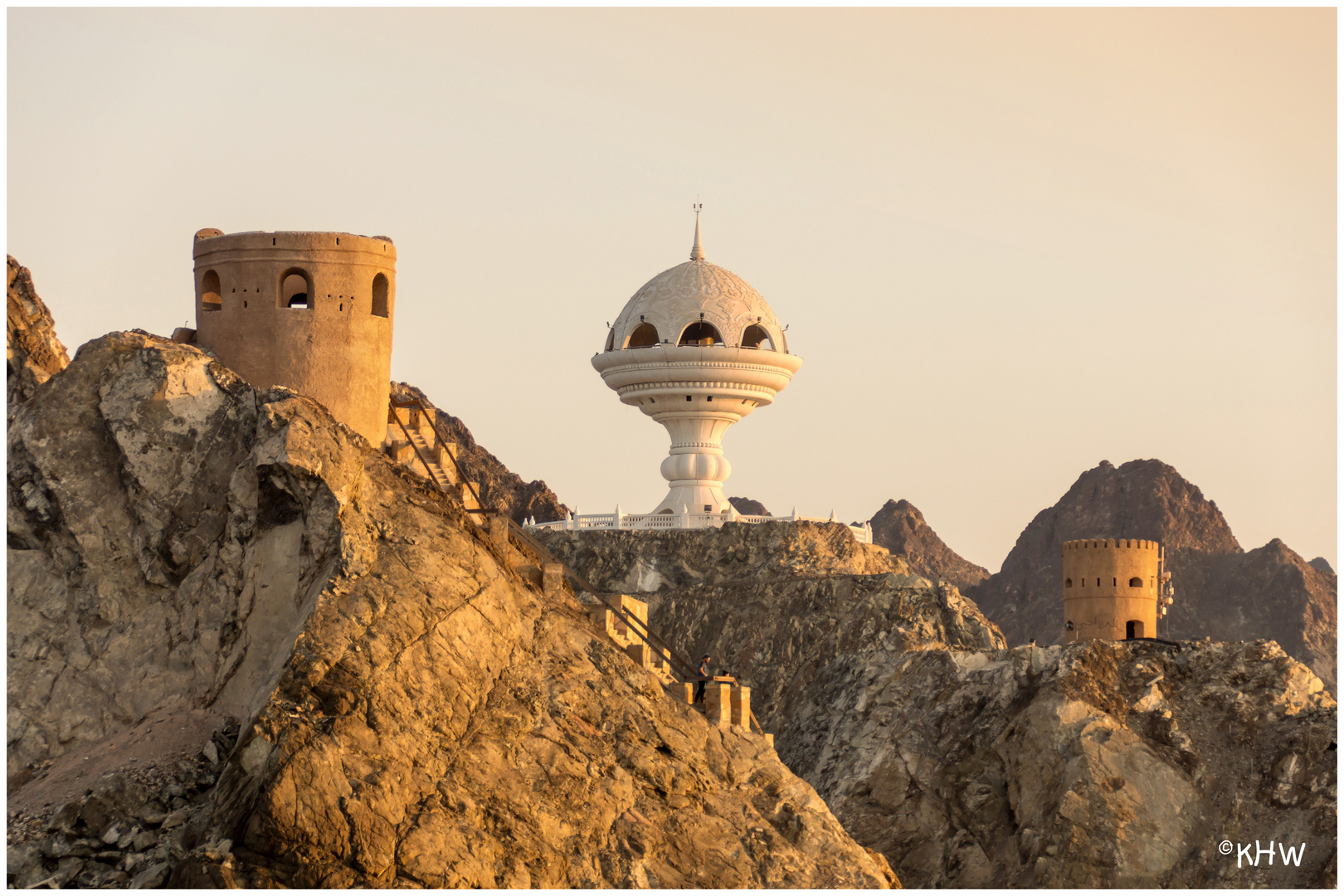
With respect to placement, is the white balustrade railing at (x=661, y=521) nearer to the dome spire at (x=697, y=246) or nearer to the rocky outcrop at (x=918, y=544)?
the dome spire at (x=697, y=246)

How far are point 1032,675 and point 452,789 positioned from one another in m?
33.2

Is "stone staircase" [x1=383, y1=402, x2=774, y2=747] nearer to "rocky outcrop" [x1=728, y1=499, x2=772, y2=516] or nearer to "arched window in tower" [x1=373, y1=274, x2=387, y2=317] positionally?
"arched window in tower" [x1=373, y1=274, x2=387, y2=317]

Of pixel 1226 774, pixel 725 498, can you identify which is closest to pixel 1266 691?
pixel 1226 774

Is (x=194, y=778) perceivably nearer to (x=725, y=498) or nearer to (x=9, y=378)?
(x=9, y=378)

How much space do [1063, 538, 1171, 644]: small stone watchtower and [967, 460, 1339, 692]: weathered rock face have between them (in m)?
77.0

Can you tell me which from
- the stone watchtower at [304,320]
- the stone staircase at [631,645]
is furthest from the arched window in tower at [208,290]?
the stone staircase at [631,645]

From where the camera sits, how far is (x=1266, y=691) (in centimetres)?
7912

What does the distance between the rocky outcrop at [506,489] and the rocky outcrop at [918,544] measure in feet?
149

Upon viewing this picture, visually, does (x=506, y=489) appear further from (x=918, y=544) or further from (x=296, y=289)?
(x=296, y=289)

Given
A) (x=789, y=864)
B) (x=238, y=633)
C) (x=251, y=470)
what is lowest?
(x=789, y=864)

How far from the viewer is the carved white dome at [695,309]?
9550cm

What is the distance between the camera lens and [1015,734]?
7962cm

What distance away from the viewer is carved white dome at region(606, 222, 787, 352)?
95500 mm

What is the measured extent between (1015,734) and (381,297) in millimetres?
28239
